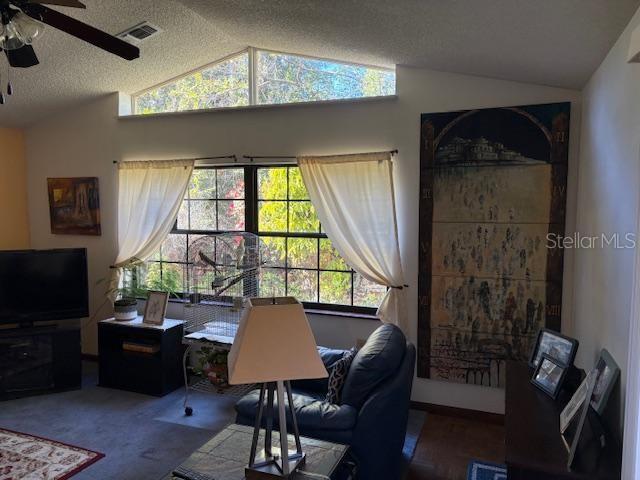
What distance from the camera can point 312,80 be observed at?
12.6 ft

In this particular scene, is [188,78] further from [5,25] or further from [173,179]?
[5,25]

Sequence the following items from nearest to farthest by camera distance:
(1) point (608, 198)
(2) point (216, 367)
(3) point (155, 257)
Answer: (1) point (608, 198), (2) point (216, 367), (3) point (155, 257)

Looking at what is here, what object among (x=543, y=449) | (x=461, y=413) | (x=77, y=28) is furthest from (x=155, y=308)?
(x=543, y=449)

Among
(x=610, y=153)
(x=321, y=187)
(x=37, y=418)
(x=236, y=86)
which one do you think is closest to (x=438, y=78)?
(x=321, y=187)

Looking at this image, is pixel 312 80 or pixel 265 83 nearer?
pixel 312 80

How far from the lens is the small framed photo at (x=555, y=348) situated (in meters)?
2.15

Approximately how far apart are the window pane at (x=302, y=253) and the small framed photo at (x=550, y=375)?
2020mm

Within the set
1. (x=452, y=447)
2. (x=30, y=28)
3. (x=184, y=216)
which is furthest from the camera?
(x=184, y=216)

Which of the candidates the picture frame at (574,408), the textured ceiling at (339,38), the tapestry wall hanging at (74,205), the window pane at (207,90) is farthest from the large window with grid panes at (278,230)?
the picture frame at (574,408)

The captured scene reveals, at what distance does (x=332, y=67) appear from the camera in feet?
12.4

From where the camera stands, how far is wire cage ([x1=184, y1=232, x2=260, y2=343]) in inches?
138

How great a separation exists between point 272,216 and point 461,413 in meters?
2.20

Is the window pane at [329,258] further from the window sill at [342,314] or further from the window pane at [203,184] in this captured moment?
the window pane at [203,184]

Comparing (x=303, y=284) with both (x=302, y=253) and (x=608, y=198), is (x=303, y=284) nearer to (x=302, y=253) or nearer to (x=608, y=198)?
(x=302, y=253)
